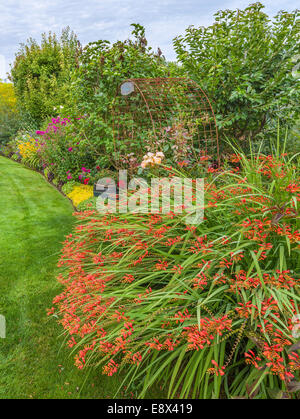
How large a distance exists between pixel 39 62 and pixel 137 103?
875cm

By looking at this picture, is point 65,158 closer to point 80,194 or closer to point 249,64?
point 80,194

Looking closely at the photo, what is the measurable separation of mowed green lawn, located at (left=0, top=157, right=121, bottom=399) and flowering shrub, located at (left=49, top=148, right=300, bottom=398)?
0.19 meters

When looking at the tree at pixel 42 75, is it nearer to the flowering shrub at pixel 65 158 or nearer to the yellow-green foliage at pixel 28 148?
the yellow-green foliage at pixel 28 148

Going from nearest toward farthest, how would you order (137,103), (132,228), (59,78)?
(132,228) < (137,103) < (59,78)

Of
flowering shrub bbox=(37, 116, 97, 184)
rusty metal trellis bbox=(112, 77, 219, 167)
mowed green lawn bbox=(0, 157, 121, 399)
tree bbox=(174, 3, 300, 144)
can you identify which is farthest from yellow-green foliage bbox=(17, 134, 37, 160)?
tree bbox=(174, 3, 300, 144)

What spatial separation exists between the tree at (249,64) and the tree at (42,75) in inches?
287

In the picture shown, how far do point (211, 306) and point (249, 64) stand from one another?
12.9 ft

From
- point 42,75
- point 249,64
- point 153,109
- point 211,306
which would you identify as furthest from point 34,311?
point 42,75

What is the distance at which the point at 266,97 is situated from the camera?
15.3 feet

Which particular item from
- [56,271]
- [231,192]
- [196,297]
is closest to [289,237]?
[196,297]

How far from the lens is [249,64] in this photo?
4547mm

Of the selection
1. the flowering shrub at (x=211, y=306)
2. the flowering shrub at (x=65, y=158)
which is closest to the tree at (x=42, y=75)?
the flowering shrub at (x=65, y=158)

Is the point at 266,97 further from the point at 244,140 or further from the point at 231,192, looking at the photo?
the point at 231,192

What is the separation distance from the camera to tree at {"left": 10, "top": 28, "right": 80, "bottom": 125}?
11141 millimetres
